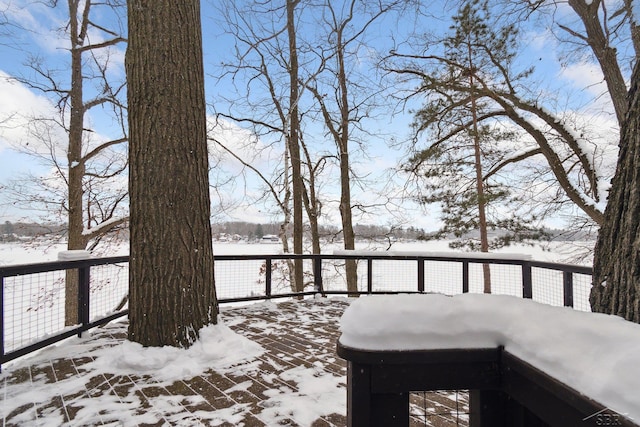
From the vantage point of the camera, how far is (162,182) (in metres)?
3.04

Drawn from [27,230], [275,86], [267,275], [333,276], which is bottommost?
[333,276]

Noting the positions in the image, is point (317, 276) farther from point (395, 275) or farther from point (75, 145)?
point (75, 145)

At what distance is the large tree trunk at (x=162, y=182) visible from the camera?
303 centimetres

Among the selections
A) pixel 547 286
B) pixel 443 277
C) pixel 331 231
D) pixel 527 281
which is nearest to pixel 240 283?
→ pixel 443 277

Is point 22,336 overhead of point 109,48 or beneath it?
beneath

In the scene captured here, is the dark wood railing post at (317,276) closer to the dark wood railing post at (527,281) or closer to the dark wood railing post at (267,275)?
the dark wood railing post at (267,275)

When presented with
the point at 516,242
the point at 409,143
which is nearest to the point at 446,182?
the point at 409,143

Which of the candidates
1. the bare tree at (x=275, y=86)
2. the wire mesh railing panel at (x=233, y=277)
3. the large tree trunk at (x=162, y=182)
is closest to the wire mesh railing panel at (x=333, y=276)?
the bare tree at (x=275, y=86)

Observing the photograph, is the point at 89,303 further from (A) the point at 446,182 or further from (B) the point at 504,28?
(B) the point at 504,28

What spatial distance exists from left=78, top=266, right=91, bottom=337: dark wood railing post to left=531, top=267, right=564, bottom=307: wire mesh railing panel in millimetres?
5024

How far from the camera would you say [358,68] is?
1041cm

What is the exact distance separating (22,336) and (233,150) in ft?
28.2

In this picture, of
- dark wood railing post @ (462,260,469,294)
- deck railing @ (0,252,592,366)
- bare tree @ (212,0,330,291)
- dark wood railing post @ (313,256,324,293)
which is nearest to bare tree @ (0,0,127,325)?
bare tree @ (212,0,330,291)

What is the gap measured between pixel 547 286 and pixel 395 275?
7.33ft
